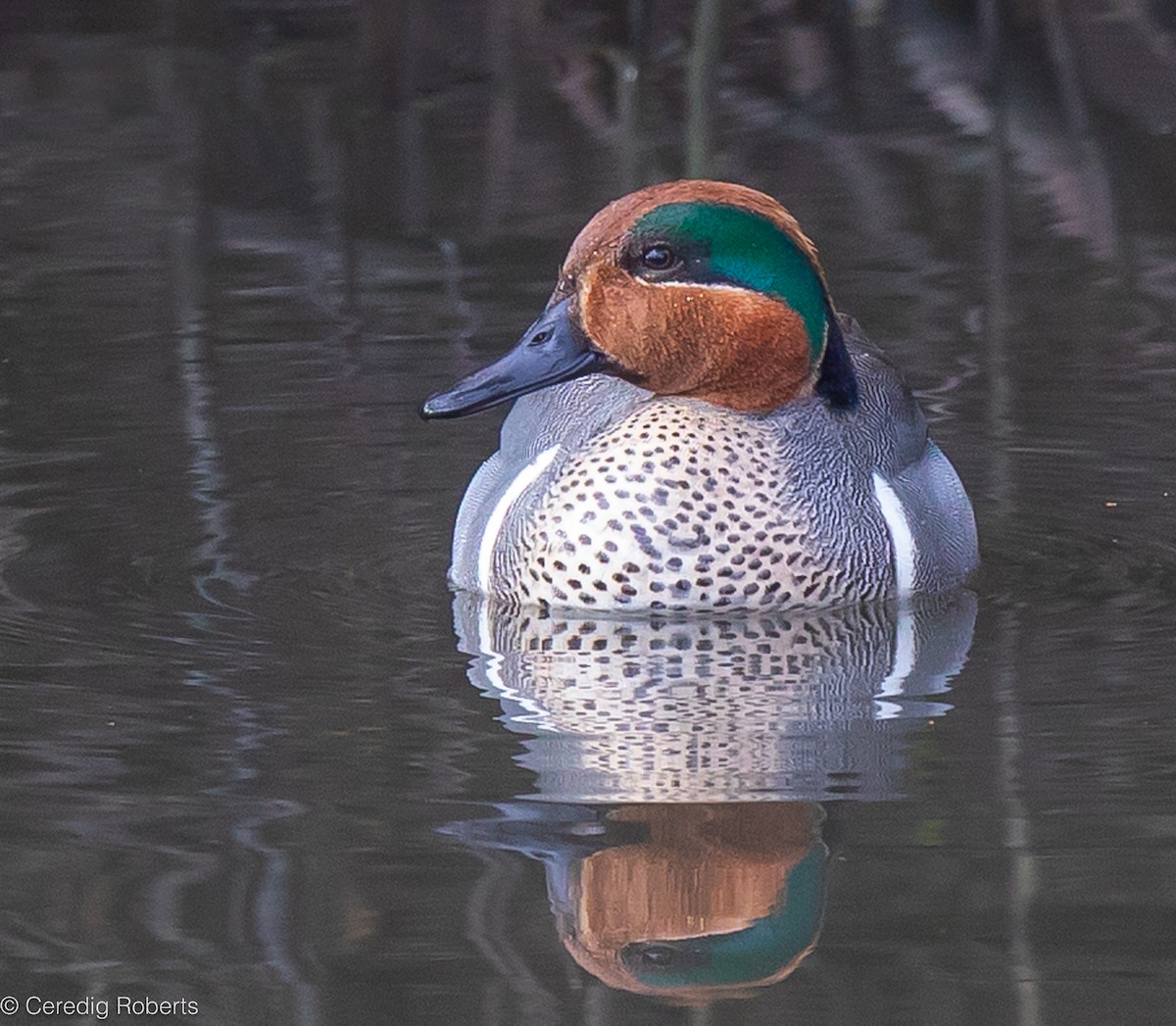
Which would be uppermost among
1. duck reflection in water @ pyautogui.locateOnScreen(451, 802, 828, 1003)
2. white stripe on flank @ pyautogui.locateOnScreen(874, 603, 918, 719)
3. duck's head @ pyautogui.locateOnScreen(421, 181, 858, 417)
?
duck's head @ pyautogui.locateOnScreen(421, 181, 858, 417)

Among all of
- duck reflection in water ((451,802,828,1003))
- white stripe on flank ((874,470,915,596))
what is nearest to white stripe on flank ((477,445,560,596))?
white stripe on flank ((874,470,915,596))

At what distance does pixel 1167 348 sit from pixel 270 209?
375 centimetres

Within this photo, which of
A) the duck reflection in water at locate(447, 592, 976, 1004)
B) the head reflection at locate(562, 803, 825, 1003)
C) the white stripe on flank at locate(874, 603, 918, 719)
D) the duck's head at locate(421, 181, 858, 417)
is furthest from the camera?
the duck's head at locate(421, 181, 858, 417)

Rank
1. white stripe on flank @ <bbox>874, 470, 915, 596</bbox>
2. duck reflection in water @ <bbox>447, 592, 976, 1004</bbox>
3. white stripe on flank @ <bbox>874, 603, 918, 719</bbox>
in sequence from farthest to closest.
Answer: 1. white stripe on flank @ <bbox>874, 470, 915, 596</bbox>
2. white stripe on flank @ <bbox>874, 603, 918, 719</bbox>
3. duck reflection in water @ <bbox>447, 592, 976, 1004</bbox>

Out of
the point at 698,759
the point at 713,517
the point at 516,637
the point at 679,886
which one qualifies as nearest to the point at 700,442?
the point at 713,517

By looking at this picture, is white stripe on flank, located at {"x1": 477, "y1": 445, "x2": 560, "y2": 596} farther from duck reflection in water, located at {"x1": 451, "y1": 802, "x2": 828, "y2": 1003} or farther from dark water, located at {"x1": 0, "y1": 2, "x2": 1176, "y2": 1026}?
duck reflection in water, located at {"x1": 451, "y1": 802, "x2": 828, "y2": 1003}

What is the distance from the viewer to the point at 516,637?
592 cm

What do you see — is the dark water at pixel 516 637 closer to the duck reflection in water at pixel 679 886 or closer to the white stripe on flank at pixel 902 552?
the duck reflection in water at pixel 679 886

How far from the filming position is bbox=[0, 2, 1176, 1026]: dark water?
4047 mm

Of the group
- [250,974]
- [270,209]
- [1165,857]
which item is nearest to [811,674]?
[1165,857]

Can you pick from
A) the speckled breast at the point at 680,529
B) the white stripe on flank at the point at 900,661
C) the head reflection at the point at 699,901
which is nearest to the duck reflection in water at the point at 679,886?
the head reflection at the point at 699,901

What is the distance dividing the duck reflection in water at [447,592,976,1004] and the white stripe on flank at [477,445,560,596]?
0.08 meters

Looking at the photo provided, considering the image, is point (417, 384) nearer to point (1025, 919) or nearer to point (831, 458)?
point (831, 458)

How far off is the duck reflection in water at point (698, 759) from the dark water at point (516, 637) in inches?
0.5
